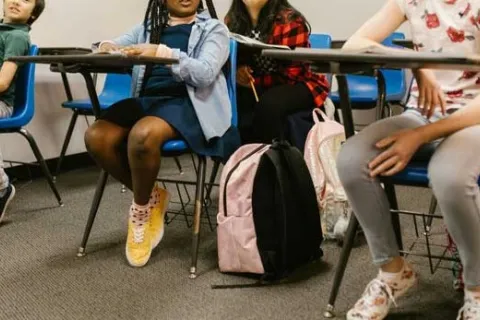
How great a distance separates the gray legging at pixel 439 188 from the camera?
115cm

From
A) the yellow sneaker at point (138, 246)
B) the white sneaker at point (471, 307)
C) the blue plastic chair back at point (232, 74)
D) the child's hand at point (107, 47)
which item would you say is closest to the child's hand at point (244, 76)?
the blue plastic chair back at point (232, 74)

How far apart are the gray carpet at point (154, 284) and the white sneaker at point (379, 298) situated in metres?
0.10

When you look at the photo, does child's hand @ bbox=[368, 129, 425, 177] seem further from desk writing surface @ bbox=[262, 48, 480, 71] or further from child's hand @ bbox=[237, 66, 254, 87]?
child's hand @ bbox=[237, 66, 254, 87]

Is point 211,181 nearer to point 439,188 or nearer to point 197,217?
point 197,217

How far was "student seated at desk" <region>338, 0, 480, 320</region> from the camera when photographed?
3.80ft

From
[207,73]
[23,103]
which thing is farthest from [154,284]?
[23,103]

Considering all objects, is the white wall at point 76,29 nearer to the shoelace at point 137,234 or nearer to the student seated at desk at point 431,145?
the shoelace at point 137,234

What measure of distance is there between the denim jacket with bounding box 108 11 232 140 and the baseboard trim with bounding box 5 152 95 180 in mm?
1507

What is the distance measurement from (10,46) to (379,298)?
73.3 inches

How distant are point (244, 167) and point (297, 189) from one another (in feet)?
0.58

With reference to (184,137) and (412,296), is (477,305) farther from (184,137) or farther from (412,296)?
(184,137)

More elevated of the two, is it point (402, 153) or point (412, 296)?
point (402, 153)

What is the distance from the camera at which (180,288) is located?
5.45 feet

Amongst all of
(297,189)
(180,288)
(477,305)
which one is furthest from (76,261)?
(477,305)
